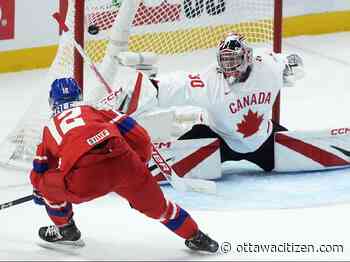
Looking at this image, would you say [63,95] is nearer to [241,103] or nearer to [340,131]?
[241,103]

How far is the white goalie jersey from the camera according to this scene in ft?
16.0

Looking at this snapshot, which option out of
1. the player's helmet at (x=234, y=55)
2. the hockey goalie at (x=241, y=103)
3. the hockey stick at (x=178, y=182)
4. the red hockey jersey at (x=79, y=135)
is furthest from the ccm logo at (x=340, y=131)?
the red hockey jersey at (x=79, y=135)

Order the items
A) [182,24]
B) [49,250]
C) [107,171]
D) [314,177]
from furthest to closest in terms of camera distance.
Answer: [182,24] → [314,177] → [49,250] → [107,171]

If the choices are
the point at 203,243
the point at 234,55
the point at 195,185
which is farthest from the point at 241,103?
the point at 203,243

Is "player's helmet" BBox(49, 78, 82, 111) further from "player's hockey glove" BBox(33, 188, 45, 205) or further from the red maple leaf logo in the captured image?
the red maple leaf logo

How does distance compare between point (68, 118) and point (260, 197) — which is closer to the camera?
point (68, 118)

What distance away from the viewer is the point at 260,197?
4.76 meters

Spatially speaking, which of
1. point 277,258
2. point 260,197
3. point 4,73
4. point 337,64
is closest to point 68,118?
point 277,258

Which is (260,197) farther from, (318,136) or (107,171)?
(107,171)

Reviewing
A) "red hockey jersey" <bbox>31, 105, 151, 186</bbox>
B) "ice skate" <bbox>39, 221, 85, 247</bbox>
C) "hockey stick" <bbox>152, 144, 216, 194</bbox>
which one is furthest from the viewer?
"hockey stick" <bbox>152, 144, 216, 194</bbox>

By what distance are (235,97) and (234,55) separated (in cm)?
21

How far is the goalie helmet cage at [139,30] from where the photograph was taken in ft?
16.3

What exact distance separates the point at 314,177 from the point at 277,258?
108 cm

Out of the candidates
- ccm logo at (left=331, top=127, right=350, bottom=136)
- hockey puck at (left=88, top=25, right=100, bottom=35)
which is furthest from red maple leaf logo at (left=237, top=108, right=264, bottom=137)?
hockey puck at (left=88, top=25, right=100, bottom=35)
